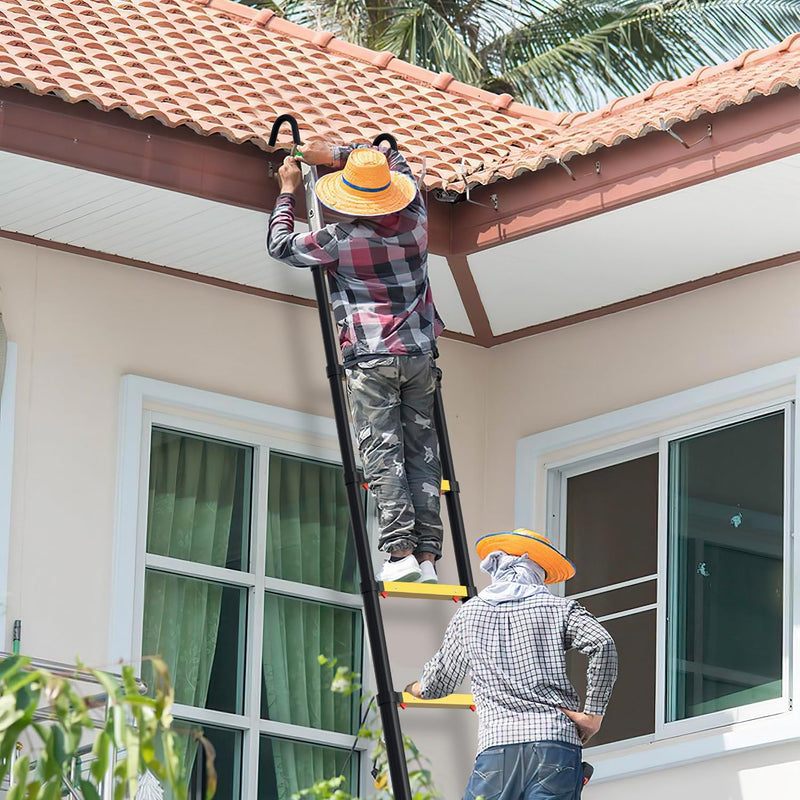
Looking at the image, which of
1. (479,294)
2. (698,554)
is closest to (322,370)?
(479,294)

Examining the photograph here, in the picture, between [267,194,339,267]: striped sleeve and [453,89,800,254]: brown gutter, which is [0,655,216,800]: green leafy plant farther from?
[453,89,800,254]: brown gutter

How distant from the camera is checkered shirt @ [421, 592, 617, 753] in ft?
18.4

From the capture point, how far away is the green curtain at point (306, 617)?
23.4ft

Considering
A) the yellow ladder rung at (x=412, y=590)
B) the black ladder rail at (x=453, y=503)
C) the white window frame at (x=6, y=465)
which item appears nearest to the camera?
the yellow ladder rung at (x=412, y=590)

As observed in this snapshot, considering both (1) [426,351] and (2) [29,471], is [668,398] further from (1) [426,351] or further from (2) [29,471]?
(2) [29,471]

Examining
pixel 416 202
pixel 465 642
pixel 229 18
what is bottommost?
pixel 465 642

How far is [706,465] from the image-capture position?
284 inches

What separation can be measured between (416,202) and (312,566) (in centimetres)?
170

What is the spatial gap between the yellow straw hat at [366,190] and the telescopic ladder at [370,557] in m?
0.19

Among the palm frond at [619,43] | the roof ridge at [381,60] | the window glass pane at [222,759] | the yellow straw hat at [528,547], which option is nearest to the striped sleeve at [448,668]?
the yellow straw hat at [528,547]

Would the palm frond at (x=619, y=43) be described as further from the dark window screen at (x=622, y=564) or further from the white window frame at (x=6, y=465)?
the white window frame at (x=6, y=465)

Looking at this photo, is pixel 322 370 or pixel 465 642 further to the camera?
pixel 322 370

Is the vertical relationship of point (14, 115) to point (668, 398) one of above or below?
above

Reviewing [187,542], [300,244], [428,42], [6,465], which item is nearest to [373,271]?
[300,244]
